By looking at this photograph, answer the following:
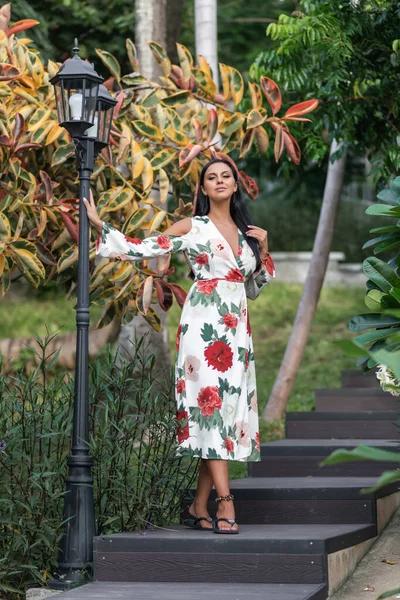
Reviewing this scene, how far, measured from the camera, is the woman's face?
17.3ft

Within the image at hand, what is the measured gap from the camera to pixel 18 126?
626cm

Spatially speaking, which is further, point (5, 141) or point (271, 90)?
point (271, 90)

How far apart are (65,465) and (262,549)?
1.25 meters

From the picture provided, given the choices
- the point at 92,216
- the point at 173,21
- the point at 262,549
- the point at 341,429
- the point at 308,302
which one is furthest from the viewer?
the point at 173,21

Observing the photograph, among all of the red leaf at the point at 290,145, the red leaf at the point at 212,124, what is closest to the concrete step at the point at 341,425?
the red leaf at the point at 290,145

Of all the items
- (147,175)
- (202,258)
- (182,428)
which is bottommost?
(182,428)

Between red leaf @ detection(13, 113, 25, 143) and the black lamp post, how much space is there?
0.88 metres

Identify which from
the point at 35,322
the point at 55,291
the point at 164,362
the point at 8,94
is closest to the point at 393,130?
the point at 164,362

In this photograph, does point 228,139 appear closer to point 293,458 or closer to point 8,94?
point 8,94

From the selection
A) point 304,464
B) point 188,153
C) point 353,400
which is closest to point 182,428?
point 304,464

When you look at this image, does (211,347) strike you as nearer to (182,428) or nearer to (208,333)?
(208,333)

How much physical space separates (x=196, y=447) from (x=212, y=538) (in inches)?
19.1

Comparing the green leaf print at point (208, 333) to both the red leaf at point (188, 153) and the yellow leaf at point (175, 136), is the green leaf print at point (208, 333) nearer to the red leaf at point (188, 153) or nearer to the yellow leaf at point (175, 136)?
the red leaf at point (188, 153)

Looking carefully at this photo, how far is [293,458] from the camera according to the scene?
270 inches
